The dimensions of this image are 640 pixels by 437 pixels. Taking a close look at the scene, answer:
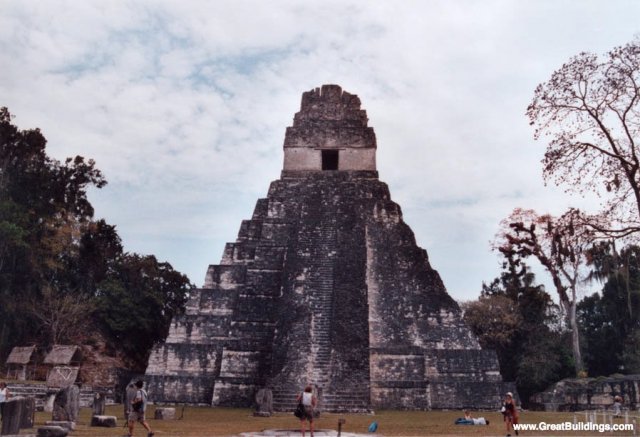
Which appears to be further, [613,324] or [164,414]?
[613,324]

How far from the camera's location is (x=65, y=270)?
96.7 feet

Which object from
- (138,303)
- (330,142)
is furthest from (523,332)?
(138,303)

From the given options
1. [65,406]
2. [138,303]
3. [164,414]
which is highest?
[138,303]

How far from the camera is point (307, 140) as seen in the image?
2498 centimetres

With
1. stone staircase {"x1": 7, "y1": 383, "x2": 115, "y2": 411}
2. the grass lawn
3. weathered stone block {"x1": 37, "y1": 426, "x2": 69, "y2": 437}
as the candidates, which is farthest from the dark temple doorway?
weathered stone block {"x1": 37, "y1": 426, "x2": 69, "y2": 437}

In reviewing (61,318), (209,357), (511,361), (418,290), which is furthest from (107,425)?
(511,361)

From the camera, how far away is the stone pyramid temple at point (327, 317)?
55.7 feet

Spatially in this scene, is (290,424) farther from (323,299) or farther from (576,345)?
(576,345)

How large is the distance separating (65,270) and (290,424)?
798 inches

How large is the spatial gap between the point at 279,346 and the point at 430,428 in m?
6.05

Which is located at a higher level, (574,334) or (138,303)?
(138,303)

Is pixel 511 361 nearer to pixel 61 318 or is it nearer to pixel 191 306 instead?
pixel 191 306

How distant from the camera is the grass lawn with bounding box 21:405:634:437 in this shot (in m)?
10.5

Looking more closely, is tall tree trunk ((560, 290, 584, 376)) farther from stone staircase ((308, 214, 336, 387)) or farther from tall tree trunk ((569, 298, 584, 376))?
stone staircase ((308, 214, 336, 387))
